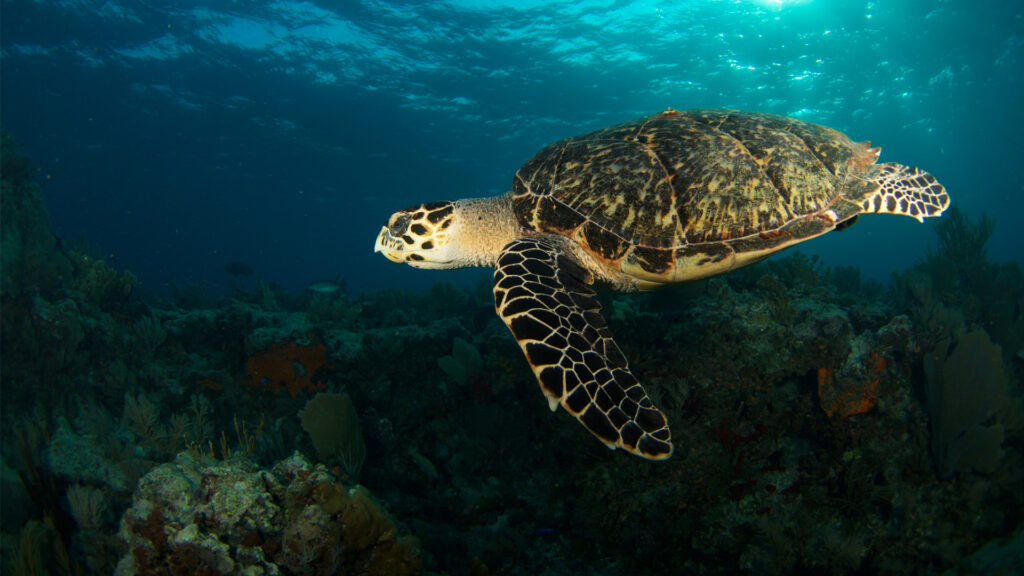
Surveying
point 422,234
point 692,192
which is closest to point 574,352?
point 692,192

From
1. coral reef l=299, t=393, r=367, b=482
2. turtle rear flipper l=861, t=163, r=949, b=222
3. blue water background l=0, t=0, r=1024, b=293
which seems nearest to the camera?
turtle rear flipper l=861, t=163, r=949, b=222

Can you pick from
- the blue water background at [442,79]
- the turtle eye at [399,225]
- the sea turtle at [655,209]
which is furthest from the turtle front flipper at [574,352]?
the blue water background at [442,79]

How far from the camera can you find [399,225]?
4.08 m

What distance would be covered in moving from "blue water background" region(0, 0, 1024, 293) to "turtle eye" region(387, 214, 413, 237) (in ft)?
33.9

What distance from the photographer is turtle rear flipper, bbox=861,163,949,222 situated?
11.7 feet

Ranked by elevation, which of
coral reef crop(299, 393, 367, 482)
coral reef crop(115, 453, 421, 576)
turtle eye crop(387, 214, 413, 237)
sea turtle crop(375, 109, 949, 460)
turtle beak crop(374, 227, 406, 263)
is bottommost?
coral reef crop(299, 393, 367, 482)

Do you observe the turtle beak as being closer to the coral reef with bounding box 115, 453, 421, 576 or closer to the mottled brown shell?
the mottled brown shell

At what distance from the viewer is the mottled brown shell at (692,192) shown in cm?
334

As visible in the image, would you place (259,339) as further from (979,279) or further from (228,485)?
(979,279)

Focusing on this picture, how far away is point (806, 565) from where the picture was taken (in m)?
3.60

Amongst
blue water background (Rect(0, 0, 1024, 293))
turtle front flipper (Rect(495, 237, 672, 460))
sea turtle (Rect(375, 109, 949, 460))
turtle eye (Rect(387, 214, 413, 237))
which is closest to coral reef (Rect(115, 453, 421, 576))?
turtle front flipper (Rect(495, 237, 672, 460))

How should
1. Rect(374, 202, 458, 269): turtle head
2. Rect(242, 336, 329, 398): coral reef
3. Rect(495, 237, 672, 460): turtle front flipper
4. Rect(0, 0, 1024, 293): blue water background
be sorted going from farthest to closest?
Rect(0, 0, 1024, 293): blue water background → Rect(242, 336, 329, 398): coral reef → Rect(374, 202, 458, 269): turtle head → Rect(495, 237, 672, 460): turtle front flipper

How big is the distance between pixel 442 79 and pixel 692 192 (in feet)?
67.3

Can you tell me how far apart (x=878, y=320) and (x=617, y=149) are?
405cm
